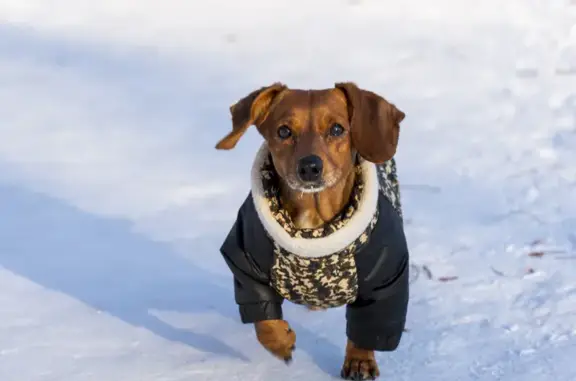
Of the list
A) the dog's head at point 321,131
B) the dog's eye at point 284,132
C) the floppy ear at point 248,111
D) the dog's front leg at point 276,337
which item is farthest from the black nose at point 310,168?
the dog's front leg at point 276,337

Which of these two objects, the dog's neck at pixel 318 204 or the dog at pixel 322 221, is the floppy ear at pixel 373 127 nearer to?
the dog at pixel 322 221

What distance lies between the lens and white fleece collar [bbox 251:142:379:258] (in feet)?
10.3

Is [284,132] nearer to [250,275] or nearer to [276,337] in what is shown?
[250,275]

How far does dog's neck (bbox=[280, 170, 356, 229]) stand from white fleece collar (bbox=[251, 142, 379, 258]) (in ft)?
0.27

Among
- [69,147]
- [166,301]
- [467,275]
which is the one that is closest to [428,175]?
[467,275]

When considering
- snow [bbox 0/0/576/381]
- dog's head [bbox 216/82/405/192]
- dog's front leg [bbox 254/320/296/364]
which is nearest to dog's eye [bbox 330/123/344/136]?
dog's head [bbox 216/82/405/192]

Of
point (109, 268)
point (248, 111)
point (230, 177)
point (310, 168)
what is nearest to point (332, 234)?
point (310, 168)

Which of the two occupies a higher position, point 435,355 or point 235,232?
point 235,232

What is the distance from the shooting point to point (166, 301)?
13.3 ft

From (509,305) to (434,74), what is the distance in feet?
11.2

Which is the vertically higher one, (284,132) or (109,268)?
(284,132)

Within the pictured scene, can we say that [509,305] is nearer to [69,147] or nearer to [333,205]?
[333,205]

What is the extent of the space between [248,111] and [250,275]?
1.88ft

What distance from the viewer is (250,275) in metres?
3.33
